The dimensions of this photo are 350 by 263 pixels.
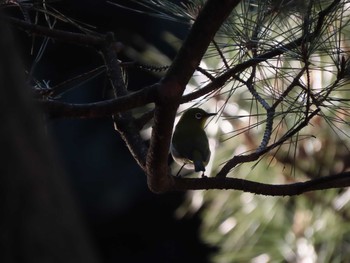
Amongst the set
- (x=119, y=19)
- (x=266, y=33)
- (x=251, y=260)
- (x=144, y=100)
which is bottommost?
(x=251, y=260)

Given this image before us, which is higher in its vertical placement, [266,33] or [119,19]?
[119,19]

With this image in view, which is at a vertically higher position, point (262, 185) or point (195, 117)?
point (195, 117)

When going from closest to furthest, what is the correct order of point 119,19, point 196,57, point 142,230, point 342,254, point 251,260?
1. point 196,57
2. point 342,254
3. point 251,260
4. point 119,19
5. point 142,230

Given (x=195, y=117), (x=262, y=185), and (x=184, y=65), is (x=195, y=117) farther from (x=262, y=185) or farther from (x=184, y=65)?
(x=184, y=65)

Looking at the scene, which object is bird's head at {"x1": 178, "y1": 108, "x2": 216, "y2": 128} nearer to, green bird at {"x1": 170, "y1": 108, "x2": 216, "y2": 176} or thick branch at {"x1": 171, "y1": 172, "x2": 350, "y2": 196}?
green bird at {"x1": 170, "y1": 108, "x2": 216, "y2": 176}

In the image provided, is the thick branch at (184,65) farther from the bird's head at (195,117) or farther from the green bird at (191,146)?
the bird's head at (195,117)

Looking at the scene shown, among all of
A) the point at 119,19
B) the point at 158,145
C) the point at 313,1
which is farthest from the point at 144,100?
the point at 119,19

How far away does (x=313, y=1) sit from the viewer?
100cm

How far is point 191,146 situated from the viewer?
1.41 m

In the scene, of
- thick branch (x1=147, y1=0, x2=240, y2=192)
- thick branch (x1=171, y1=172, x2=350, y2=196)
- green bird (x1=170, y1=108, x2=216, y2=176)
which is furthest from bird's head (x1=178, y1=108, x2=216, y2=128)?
thick branch (x1=147, y1=0, x2=240, y2=192)

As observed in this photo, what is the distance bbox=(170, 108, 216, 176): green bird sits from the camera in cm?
138

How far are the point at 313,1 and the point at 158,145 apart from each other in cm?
30

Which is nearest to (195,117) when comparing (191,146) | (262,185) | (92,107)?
(191,146)

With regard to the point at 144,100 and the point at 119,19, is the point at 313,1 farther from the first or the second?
the point at 119,19
